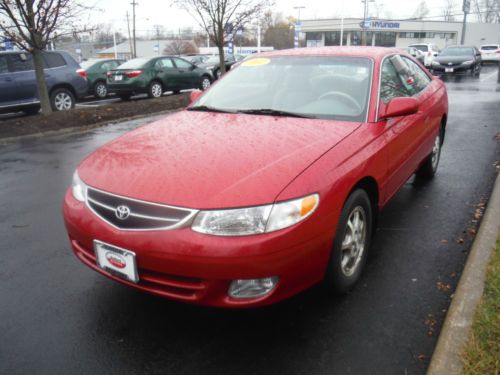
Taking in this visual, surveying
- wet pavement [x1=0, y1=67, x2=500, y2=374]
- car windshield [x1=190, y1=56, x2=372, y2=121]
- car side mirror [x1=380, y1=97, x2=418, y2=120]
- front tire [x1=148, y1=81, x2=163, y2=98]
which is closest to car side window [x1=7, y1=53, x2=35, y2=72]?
front tire [x1=148, y1=81, x2=163, y2=98]

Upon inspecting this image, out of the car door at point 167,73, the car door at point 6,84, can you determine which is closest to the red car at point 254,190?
the car door at point 6,84

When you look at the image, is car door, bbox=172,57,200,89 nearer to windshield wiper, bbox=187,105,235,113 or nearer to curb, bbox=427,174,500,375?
windshield wiper, bbox=187,105,235,113

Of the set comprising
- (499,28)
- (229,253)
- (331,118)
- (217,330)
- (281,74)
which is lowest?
(217,330)

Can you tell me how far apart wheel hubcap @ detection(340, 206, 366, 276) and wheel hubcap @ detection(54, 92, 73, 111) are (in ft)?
33.8

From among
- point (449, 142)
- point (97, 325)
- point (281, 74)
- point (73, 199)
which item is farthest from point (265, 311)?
point (449, 142)

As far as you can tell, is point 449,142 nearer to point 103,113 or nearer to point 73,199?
point 73,199

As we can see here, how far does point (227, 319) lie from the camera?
9.07 feet

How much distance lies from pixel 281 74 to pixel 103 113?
7996mm

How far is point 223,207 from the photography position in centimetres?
227

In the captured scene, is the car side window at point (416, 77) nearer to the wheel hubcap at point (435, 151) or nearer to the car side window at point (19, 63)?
the wheel hubcap at point (435, 151)

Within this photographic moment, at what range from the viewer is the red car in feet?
7.45

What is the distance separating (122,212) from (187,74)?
14.0m

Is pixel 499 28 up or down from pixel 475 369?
up

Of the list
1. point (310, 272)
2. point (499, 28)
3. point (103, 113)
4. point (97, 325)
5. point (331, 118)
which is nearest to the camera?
point (310, 272)
